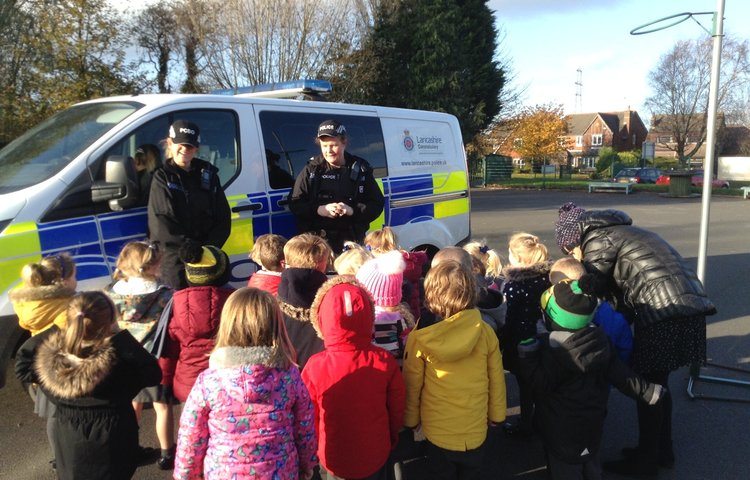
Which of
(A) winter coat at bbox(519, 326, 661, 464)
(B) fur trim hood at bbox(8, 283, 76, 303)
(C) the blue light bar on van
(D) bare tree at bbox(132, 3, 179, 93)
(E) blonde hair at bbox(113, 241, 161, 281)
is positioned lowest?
(A) winter coat at bbox(519, 326, 661, 464)

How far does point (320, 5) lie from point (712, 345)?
58.3ft

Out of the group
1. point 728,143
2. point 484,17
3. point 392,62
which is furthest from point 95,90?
point 728,143

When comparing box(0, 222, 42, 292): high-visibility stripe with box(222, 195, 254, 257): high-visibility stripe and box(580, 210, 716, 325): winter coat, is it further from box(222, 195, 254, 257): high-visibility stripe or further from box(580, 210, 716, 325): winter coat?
box(580, 210, 716, 325): winter coat

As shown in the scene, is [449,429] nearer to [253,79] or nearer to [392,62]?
[253,79]

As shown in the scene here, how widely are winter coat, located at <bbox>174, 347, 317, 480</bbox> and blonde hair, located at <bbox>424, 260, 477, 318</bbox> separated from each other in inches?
36.1

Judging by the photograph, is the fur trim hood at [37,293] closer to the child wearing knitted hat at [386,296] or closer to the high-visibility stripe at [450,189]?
the child wearing knitted hat at [386,296]

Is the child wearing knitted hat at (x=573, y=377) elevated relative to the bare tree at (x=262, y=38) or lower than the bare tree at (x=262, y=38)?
lower

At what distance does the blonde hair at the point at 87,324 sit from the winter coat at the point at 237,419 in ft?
1.75

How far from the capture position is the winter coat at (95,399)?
96.4 inches

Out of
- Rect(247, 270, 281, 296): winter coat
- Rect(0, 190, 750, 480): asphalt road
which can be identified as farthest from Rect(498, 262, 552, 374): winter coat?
Rect(247, 270, 281, 296): winter coat

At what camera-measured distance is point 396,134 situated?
627 cm

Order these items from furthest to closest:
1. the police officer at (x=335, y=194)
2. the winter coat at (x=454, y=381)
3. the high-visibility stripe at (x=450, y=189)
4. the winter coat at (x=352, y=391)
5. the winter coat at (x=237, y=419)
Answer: the high-visibility stripe at (x=450, y=189)
the police officer at (x=335, y=194)
the winter coat at (x=454, y=381)
the winter coat at (x=352, y=391)
the winter coat at (x=237, y=419)

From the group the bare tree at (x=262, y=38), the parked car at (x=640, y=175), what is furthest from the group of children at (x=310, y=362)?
the parked car at (x=640, y=175)

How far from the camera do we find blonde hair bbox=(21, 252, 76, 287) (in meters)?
3.20
